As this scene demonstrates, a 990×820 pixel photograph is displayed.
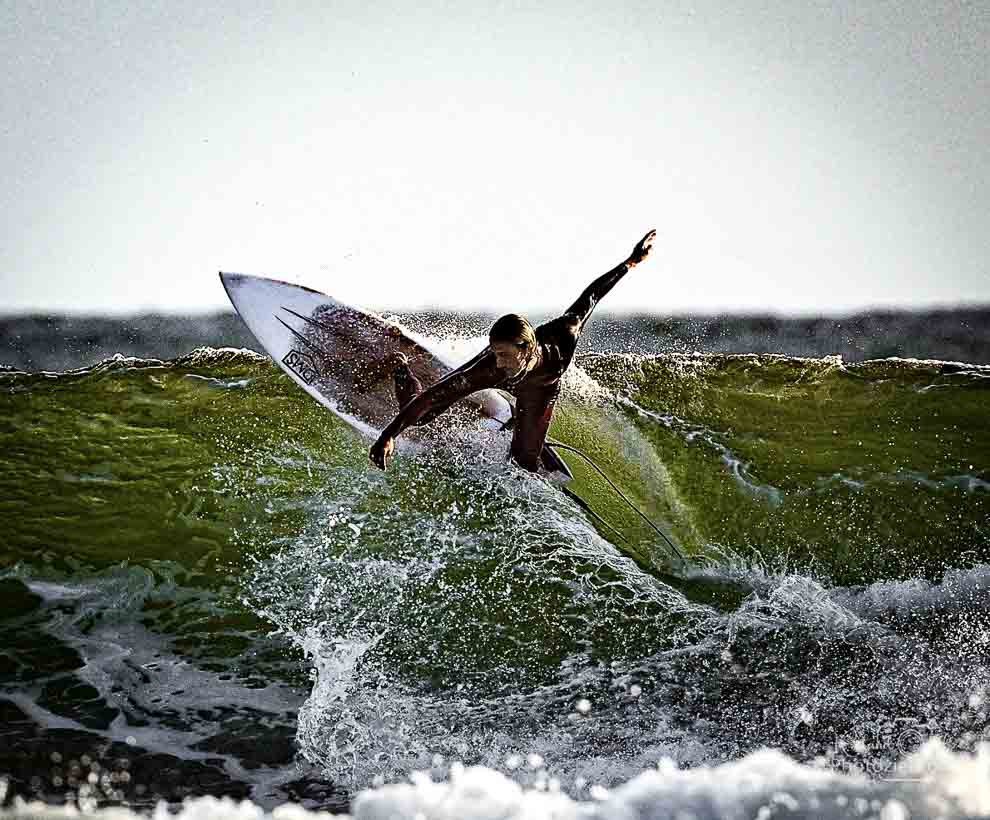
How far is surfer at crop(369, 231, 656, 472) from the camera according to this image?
6.59 ft

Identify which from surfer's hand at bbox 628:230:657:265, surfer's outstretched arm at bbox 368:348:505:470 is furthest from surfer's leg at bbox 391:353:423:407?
surfer's hand at bbox 628:230:657:265

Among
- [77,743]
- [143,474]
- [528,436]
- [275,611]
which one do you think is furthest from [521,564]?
[143,474]

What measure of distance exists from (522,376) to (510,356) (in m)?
0.13

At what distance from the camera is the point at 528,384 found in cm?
225

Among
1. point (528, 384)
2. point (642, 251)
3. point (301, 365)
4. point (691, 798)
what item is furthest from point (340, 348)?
point (691, 798)

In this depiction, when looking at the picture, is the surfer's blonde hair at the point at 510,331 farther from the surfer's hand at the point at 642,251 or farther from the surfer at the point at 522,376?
the surfer's hand at the point at 642,251

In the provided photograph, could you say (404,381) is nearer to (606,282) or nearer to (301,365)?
(301,365)

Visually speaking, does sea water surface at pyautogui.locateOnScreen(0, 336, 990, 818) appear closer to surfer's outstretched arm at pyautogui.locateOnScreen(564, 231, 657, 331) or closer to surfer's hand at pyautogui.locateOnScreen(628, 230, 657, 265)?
surfer's outstretched arm at pyautogui.locateOnScreen(564, 231, 657, 331)

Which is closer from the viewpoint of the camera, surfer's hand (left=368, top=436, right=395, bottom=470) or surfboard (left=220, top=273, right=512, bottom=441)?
surfer's hand (left=368, top=436, right=395, bottom=470)

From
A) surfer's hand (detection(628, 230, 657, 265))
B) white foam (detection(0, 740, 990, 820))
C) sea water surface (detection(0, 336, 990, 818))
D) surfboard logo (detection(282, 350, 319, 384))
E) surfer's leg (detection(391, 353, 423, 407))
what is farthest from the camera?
surfboard logo (detection(282, 350, 319, 384))

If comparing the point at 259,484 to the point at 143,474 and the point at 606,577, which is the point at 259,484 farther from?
the point at 606,577

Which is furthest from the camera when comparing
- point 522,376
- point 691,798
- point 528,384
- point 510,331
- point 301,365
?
point 301,365

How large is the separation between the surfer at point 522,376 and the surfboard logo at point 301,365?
285 mm

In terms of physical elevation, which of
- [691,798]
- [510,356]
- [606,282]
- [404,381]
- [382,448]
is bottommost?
[691,798]
